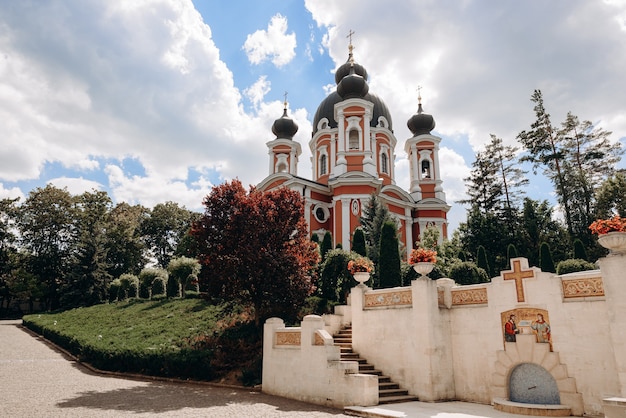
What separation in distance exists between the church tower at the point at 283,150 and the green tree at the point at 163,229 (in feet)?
58.8

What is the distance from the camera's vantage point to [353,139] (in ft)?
112

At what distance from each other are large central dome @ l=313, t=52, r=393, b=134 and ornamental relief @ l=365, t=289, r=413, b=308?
93.3 feet

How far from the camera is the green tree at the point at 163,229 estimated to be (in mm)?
53031

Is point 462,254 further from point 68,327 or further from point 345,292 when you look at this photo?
point 68,327

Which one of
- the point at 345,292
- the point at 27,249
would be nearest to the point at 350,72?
the point at 345,292

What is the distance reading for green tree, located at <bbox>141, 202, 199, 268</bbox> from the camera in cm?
5303

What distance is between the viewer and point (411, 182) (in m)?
39.7

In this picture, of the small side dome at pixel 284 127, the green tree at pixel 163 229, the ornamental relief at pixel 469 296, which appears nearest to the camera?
the ornamental relief at pixel 469 296

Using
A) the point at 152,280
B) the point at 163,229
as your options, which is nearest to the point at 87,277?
the point at 152,280

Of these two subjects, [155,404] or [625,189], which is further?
[625,189]

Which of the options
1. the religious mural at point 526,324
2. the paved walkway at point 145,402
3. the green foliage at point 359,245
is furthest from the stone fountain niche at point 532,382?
the green foliage at point 359,245

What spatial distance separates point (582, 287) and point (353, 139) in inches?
1069

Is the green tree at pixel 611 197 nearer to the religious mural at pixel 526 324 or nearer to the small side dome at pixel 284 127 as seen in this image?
the religious mural at pixel 526 324

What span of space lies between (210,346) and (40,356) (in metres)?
8.49
